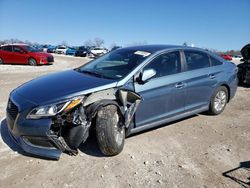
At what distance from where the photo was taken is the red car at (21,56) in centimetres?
1814

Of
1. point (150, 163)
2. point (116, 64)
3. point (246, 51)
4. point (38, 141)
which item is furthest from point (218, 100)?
point (246, 51)

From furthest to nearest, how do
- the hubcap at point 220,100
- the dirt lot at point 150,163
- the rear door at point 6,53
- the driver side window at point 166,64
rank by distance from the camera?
the rear door at point 6,53 → the hubcap at point 220,100 → the driver side window at point 166,64 → the dirt lot at point 150,163

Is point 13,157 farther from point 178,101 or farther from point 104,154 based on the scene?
point 178,101

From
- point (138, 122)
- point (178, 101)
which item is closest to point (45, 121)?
point (138, 122)

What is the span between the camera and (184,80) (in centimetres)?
471

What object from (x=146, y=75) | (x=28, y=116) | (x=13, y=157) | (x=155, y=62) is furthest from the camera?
(x=155, y=62)

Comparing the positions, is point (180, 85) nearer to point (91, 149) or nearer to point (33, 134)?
point (91, 149)

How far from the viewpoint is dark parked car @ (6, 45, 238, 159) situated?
341cm

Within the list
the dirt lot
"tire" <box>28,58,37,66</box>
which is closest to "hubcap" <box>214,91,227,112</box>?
the dirt lot

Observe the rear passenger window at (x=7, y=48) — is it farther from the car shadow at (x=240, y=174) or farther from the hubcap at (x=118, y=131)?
the car shadow at (x=240, y=174)

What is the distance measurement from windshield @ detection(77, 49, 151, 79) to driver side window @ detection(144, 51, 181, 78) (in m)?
0.20

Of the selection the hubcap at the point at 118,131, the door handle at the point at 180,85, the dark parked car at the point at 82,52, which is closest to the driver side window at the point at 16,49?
the door handle at the point at 180,85

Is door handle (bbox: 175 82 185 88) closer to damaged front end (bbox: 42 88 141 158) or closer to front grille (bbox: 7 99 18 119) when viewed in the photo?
damaged front end (bbox: 42 88 141 158)

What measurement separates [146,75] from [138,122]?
0.78 meters
